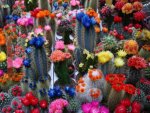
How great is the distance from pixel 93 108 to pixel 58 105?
0.37 metres

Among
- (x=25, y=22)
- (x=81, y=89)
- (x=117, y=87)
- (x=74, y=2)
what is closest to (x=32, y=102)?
(x=81, y=89)

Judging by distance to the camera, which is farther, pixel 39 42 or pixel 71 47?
pixel 71 47

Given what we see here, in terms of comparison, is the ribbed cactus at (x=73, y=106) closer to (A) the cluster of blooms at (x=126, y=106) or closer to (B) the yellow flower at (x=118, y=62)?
(A) the cluster of blooms at (x=126, y=106)

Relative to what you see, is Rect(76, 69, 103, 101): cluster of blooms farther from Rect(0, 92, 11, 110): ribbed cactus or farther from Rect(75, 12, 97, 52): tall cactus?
Rect(0, 92, 11, 110): ribbed cactus

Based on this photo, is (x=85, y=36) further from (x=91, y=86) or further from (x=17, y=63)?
(x=17, y=63)

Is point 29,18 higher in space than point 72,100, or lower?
higher

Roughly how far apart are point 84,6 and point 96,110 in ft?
8.81

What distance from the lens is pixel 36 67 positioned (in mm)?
4027

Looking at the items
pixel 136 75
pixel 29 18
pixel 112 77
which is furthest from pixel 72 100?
pixel 29 18

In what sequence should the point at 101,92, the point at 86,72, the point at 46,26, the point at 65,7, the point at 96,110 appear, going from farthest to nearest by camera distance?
the point at 65,7 < the point at 46,26 < the point at 86,72 < the point at 101,92 < the point at 96,110

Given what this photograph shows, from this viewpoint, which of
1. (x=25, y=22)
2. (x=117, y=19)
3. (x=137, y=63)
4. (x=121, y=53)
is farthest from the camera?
(x=117, y=19)

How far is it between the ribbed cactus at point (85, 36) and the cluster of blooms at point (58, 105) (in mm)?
1007

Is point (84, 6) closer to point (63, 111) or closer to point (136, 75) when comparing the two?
point (136, 75)

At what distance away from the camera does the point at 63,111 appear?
11.6 feet
